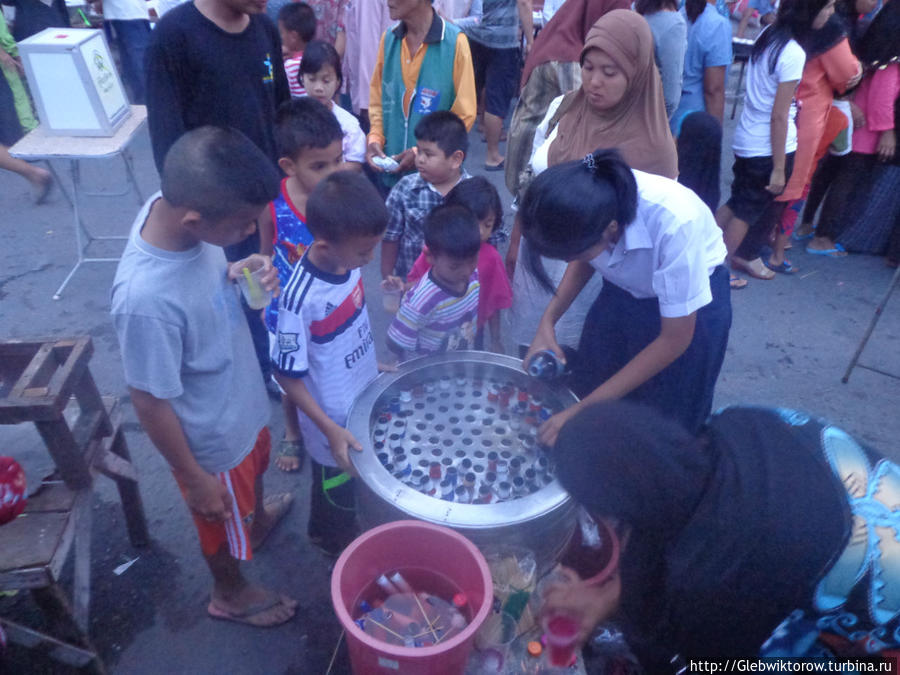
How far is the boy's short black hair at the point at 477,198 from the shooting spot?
94.3 inches

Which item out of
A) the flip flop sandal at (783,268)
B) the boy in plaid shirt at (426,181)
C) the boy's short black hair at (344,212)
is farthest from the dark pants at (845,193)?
the boy's short black hair at (344,212)

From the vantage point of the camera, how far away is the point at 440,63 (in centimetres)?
313

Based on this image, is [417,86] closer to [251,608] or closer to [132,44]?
[251,608]

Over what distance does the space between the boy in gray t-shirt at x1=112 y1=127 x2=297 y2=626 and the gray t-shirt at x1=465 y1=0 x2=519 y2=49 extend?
4.75 metres

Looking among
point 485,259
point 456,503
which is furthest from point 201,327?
point 485,259

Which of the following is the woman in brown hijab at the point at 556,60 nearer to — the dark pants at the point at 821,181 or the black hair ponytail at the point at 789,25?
the black hair ponytail at the point at 789,25

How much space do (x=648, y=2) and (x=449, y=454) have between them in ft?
9.48

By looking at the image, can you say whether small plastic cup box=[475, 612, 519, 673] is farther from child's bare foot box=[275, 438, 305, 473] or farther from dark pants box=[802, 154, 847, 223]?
dark pants box=[802, 154, 847, 223]

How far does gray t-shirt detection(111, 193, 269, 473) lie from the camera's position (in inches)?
54.2

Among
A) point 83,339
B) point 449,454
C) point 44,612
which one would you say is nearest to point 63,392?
point 83,339

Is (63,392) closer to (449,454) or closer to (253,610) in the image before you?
(253,610)

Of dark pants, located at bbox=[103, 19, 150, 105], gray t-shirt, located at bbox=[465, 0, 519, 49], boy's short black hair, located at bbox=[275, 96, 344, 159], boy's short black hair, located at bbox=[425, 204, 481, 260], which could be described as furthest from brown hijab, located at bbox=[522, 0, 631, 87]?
dark pants, located at bbox=[103, 19, 150, 105]

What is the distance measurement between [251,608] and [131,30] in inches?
245

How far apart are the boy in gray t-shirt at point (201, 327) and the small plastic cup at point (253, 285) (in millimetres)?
17
